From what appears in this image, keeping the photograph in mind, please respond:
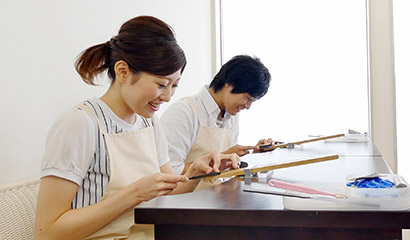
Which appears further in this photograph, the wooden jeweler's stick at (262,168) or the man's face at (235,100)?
the man's face at (235,100)

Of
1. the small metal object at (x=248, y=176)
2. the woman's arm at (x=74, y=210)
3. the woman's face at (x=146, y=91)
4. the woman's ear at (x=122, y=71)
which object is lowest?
the woman's arm at (x=74, y=210)

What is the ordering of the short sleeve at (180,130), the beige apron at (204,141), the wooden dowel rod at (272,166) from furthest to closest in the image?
1. the beige apron at (204,141)
2. the short sleeve at (180,130)
3. the wooden dowel rod at (272,166)

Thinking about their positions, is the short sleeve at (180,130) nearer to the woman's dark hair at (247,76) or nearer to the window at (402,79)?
the woman's dark hair at (247,76)

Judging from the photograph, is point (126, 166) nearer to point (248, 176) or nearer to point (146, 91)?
point (146, 91)

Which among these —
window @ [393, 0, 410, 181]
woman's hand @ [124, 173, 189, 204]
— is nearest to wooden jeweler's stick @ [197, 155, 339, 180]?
woman's hand @ [124, 173, 189, 204]

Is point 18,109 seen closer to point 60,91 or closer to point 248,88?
point 60,91

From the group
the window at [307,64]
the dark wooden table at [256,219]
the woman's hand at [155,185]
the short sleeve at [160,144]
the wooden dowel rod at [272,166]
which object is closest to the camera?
the dark wooden table at [256,219]

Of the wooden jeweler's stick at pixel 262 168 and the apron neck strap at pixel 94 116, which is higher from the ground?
the apron neck strap at pixel 94 116

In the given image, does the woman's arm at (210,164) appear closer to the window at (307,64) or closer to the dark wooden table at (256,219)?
the dark wooden table at (256,219)

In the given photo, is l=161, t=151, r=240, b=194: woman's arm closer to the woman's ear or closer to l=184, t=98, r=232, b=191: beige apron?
the woman's ear

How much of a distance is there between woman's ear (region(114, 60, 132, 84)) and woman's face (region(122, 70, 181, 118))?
0.05 feet

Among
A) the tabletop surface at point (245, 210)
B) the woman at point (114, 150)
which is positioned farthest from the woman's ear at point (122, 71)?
the tabletop surface at point (245, 210)

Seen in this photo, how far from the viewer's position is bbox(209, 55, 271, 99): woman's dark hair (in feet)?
7.24

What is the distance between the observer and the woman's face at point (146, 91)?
1364 millimetres
